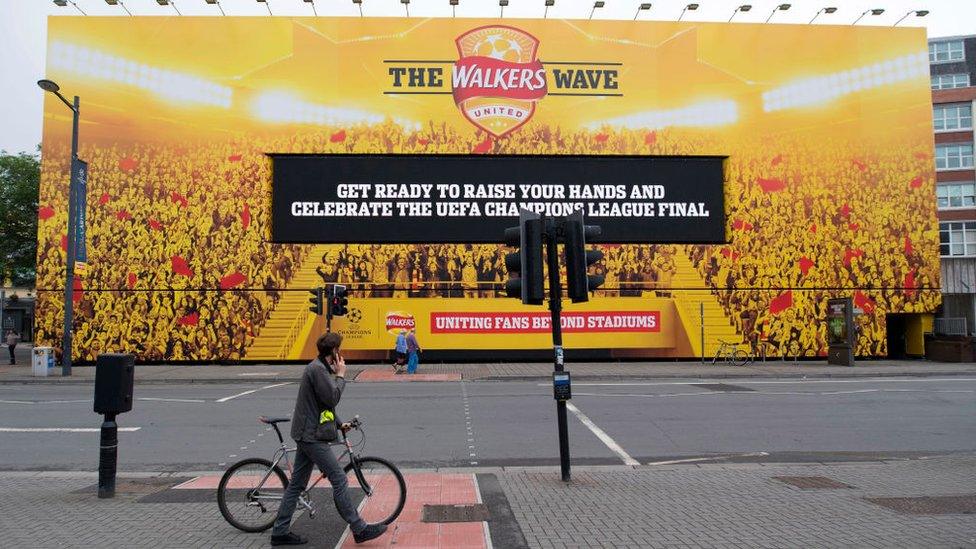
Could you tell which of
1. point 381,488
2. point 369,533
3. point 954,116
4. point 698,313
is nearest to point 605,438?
point 381,488

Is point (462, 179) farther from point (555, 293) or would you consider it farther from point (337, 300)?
point (555, 293)

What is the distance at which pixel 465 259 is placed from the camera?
91.3 feet

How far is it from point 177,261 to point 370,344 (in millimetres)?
8437

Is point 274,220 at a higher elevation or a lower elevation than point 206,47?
lower

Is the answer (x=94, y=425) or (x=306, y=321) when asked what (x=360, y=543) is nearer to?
(x=94, y=425)

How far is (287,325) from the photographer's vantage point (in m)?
27.3

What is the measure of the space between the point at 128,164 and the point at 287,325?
30.3ft

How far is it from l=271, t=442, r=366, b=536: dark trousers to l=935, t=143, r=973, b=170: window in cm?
5508

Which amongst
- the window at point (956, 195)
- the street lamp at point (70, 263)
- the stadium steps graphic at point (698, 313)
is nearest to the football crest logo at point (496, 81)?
the stadium steps graphic at point (698, 313)

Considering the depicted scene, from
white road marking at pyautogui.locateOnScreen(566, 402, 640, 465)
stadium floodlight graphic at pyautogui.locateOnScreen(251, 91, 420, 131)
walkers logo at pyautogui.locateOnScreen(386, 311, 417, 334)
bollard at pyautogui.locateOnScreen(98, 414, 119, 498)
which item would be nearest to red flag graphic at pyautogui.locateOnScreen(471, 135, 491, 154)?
stadium floodlight graphic at pyautogui.locateOnScreen(251, 91, 420, 131)

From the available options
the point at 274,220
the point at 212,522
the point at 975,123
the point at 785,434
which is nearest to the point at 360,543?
the point at 212,522

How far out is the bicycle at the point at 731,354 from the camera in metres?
27.1

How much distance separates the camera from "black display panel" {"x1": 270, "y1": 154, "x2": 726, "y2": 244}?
27.7 metres

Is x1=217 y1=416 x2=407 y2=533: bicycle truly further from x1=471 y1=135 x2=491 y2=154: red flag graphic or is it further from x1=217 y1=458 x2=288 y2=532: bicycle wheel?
x1=471 y1=135 x2=491 y2=154: red flag graphic
